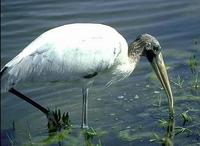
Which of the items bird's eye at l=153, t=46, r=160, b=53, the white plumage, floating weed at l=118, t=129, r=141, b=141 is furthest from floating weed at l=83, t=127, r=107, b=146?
bird's eye at l=153, t=46, r=160, b=53

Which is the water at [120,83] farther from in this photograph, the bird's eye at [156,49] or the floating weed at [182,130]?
the bird's eye at [156,49]

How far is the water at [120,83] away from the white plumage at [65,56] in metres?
0.82

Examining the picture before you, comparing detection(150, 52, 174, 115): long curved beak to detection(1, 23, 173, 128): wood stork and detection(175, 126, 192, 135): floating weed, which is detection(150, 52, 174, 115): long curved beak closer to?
detection(1, 23, 173, 128): wood stork

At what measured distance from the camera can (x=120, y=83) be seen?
951 cm

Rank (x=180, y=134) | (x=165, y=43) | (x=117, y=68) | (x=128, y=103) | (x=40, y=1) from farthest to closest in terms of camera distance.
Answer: (x=40, y=1), (x=165, y=43), (x=128, y=103), (x=117, y=68), (x=180, y=134)

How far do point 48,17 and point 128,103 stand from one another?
3.86 metres

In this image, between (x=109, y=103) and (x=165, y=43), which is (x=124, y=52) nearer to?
(x=109, y=103)

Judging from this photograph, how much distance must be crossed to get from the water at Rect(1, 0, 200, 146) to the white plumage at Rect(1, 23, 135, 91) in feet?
2.69

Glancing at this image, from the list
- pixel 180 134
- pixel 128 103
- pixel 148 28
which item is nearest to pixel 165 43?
pixel 148 28

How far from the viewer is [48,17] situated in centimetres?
1211

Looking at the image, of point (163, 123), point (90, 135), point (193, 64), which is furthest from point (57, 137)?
point (193, 64)

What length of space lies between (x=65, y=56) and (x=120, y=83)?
1.88 m

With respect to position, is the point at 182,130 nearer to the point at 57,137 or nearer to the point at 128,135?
the point at 128,135

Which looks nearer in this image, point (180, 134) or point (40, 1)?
point (180, 134)
